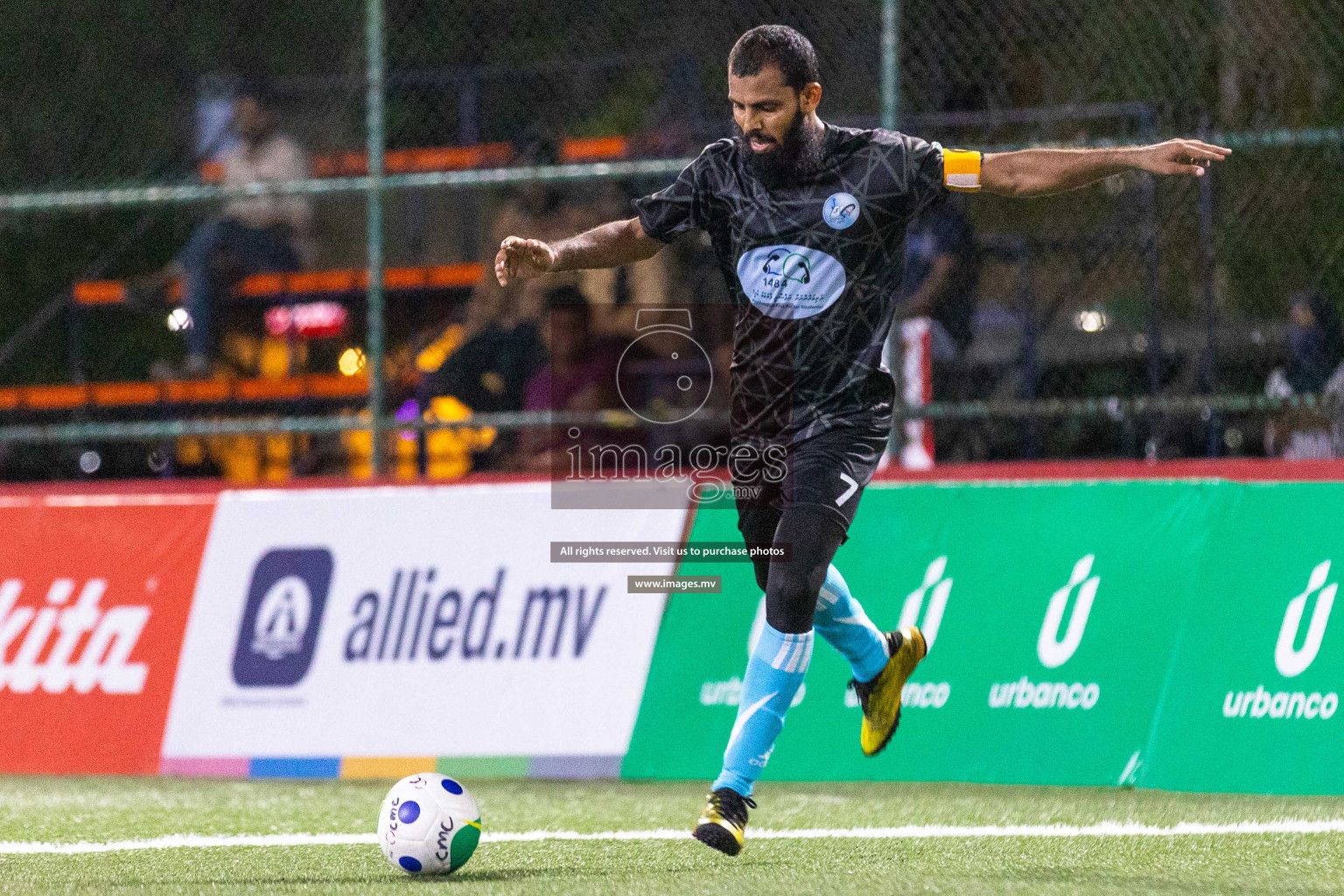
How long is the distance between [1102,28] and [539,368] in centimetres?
326

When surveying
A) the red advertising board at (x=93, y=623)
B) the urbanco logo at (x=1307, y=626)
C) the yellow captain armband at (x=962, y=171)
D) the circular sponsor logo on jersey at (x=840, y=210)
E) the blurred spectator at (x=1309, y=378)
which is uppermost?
the yellow captain armband at (x=962, y=171)

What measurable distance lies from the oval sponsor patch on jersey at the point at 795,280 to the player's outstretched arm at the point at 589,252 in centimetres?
41

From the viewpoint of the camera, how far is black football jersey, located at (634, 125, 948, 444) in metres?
5.41

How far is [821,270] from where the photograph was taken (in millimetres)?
5430

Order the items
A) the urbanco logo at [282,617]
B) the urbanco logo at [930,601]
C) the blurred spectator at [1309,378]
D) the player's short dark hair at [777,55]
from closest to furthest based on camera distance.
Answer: the player's short dark hair at [777,55], the urbanco logo at [930,601], the urbanco logo at [282,617], the blurred spectator at [1309,378]

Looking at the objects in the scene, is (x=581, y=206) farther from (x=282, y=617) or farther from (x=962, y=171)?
(x=962, y=171)

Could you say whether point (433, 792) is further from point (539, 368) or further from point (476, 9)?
point (476, 9)

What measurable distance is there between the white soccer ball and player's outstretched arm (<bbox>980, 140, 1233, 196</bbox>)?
2363mm

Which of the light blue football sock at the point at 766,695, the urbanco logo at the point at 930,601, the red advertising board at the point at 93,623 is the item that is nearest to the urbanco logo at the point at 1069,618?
the urbanco logo at the point at 930,601

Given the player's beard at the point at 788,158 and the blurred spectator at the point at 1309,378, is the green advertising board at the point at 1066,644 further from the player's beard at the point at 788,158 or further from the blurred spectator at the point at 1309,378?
the player's beard at the point at 788,158

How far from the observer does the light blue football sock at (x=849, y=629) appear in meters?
5.71

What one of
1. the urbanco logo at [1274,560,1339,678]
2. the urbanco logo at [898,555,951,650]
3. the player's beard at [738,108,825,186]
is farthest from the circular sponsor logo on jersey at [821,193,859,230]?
the urbanco logo at [1274,560,1339,678]

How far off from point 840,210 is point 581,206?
5.12 metres

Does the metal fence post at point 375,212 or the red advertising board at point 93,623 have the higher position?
the metal fence post at point 375,212
